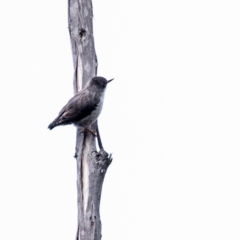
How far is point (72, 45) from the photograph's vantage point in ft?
26.2

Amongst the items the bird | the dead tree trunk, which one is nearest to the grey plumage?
the bird

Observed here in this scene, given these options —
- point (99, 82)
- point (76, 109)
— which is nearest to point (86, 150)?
point (76, 109)

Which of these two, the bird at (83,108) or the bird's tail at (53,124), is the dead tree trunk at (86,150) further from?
the bird's tail at (53,124)

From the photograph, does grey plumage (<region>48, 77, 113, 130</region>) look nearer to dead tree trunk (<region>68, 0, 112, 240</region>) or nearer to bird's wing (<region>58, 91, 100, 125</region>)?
bird's wing (<region>58, 91, 100, 125</region>)

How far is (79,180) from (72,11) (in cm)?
223

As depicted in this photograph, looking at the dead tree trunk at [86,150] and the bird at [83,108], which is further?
the bird at [83,108]

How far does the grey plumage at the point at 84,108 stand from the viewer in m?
Result: 8.02

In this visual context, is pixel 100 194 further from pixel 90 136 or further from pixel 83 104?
pixel 83 104

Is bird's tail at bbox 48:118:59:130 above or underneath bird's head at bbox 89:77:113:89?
underneath

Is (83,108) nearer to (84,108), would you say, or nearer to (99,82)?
(84,108)

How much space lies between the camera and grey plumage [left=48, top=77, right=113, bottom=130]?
802 cm

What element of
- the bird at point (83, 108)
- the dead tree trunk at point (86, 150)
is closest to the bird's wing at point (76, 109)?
the bird at point (83, 108)


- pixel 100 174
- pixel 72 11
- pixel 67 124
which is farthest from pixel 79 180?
pixel 72 11

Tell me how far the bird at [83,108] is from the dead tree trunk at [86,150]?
105mm
